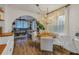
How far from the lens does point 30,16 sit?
1573mm

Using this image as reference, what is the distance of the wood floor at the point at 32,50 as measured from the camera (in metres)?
1.56

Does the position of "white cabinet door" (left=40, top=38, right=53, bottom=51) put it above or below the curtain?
below

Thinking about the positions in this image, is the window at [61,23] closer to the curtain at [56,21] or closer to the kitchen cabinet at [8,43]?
the curtain at [56,21]

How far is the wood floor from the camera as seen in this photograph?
61.6 inches

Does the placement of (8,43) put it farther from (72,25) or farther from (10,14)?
(72,25)

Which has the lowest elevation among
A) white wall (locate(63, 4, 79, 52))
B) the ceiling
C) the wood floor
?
the wood floor

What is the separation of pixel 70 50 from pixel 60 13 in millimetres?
536

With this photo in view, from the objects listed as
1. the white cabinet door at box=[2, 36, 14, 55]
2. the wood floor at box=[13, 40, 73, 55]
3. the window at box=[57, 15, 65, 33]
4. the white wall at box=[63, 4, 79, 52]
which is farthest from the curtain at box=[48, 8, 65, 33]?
the white cabinet door at box=[2, 36, 14, 55]

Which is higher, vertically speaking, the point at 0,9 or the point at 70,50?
the point at 0,9

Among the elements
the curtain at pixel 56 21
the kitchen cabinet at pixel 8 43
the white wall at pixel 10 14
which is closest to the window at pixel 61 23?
the curtain at pixel 56 21

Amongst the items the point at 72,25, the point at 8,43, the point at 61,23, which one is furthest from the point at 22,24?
the point at 72,25

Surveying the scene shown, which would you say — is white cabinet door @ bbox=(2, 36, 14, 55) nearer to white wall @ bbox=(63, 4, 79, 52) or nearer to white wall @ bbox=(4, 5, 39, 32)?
white wall @ bbox=(4, 5, 39, 32)
